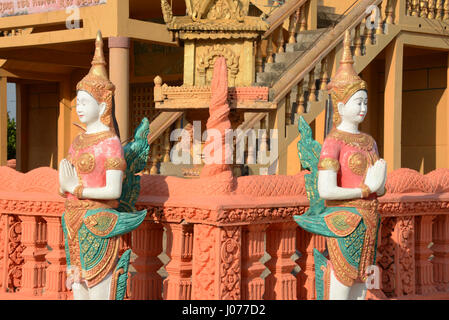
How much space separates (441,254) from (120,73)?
5984 millimetres

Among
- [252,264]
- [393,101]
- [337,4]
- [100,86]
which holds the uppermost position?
[337,4]

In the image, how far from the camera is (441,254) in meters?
6.41

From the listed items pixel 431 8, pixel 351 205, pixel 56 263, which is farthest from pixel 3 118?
pixel 351 205

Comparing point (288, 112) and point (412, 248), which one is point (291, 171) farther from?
point (412, 248)

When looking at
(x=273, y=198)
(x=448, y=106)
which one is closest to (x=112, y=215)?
(x=273, y=198)

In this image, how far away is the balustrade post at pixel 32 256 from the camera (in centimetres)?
594

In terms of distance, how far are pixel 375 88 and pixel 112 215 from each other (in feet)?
34.7

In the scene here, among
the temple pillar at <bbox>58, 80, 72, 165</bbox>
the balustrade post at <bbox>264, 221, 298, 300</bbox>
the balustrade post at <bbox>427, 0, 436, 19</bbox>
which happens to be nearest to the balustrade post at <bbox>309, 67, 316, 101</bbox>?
the balustrade post at <bbox>427, 0, 436, 19</bbox>

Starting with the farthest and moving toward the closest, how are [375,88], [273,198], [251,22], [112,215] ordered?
[375,88] → [251,22] → [273,198] → [112,215]

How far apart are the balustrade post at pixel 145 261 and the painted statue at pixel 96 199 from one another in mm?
474

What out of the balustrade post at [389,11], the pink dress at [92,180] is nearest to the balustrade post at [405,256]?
the pink dress at [92,180]

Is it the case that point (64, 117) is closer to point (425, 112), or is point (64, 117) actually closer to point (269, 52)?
point (269, 52)

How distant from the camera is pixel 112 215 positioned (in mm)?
4895

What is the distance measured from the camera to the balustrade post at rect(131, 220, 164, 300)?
5496 mm
